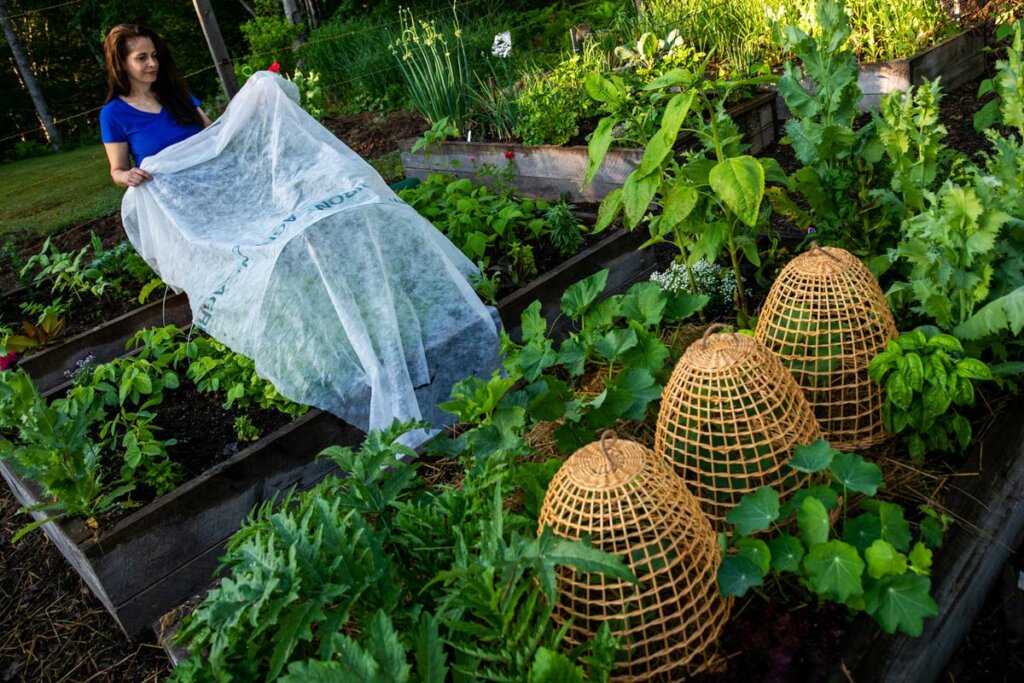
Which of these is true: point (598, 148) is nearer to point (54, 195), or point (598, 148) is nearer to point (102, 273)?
point (102, 273)

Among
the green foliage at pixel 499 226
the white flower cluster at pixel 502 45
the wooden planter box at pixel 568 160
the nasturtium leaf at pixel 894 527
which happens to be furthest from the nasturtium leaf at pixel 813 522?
the white flower cluster at pixel 502 45

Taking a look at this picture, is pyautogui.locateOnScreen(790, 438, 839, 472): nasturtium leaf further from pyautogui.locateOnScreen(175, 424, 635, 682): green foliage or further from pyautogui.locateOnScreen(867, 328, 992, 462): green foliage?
pyautogui.locateOnScreen(175, 424, 635, 682): green foliage

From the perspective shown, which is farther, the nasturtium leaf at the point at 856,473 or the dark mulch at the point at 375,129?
the dark mulch at the point at 375,129

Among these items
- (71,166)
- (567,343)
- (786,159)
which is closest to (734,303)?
(567,343)

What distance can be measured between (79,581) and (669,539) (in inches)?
97.5

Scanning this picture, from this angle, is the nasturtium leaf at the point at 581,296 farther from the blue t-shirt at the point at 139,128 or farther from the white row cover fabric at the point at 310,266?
the blue t-shirt at the point at 139,128

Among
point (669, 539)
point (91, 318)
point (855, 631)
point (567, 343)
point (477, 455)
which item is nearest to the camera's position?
point (669, 539)

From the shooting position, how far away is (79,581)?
2.92 m

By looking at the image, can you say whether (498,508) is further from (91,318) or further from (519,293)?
(91,318)

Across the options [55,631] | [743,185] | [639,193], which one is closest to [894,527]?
[743,185]

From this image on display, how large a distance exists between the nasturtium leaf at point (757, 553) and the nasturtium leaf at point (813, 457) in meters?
0.17

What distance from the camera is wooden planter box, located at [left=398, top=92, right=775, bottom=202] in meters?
3.95

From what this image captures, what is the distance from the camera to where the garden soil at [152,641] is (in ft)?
4.83

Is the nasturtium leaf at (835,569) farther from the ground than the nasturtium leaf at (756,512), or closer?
closer
